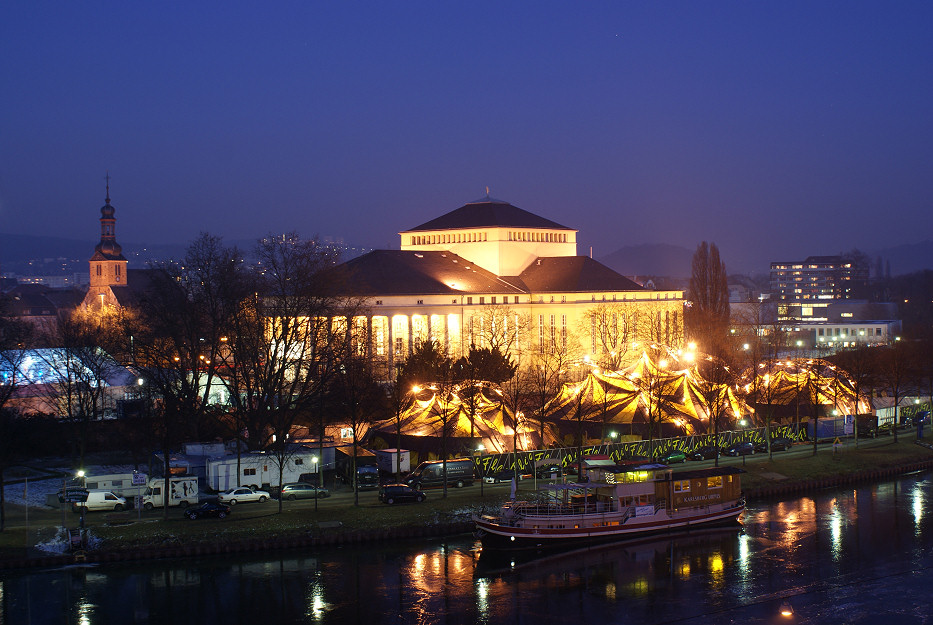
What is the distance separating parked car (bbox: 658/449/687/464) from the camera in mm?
41250

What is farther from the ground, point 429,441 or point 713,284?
point 713,284

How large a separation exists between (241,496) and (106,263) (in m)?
85.3

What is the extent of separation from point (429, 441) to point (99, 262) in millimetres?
82671

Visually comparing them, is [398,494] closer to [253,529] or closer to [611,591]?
[253,529]

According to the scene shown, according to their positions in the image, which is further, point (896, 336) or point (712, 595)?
point (896, 336)

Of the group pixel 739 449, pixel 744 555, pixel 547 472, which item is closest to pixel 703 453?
pixel 739 449

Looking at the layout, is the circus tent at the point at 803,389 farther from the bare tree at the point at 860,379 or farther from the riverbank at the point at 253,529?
the riverbank at the point at 253,529

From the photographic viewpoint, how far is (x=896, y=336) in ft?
351

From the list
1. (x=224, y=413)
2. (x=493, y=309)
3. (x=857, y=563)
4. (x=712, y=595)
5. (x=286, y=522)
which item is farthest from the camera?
(x=493, y=309)

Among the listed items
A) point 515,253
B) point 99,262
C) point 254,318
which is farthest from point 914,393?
point 99,262

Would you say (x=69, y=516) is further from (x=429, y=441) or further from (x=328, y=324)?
(x=328, y=324)

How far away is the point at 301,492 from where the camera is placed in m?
35.4

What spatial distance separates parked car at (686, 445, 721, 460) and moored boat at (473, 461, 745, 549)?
7260 millimetres

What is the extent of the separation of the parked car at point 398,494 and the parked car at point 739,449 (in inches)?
609
